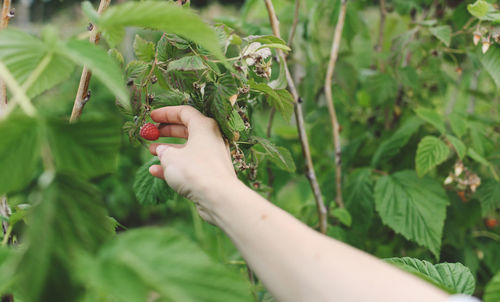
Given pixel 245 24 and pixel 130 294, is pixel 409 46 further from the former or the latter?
pixel 130 294

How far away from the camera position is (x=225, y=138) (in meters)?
0.58

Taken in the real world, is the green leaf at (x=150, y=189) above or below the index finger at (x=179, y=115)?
below

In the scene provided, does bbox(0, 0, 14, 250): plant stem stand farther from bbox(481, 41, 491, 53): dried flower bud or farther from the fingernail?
bbox(481, 41, 491, 53): dried flower bud

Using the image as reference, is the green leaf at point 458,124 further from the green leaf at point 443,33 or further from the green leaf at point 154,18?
the green leaf at point 154,18

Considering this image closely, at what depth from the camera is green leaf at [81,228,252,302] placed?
0.25 meters

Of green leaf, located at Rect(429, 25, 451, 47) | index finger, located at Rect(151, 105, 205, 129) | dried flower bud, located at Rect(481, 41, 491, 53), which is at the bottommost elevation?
index finger, located at Rect(151, 105, 205, 129)

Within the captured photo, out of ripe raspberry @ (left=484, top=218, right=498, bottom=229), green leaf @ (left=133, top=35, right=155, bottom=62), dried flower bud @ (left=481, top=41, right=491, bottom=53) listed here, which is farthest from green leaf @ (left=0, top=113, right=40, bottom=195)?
ripe raspberry @ (left=484, top=218, right=498, bottom=229)

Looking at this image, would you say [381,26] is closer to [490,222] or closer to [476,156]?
[476,156]

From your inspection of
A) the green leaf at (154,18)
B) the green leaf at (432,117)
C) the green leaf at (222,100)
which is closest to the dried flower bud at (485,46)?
the green leaf at (432,117)

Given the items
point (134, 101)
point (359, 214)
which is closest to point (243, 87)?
point (134, 101)

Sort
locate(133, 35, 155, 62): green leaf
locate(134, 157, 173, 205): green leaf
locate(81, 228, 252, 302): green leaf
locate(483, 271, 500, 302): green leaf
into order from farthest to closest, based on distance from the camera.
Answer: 1. locate(134, 157, 173, 205): green leaf
2. locate(133, 35, 155, 62): green leaf
3. locate(483, 271, 500, 302): green leaf
4. locate(81, 228, 252, 302): green leaf

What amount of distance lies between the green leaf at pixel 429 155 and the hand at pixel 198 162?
546mm

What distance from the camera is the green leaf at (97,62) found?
321 millimetres

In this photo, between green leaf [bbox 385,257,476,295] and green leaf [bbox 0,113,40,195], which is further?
green leaf [bbox 385,257,476,295]
